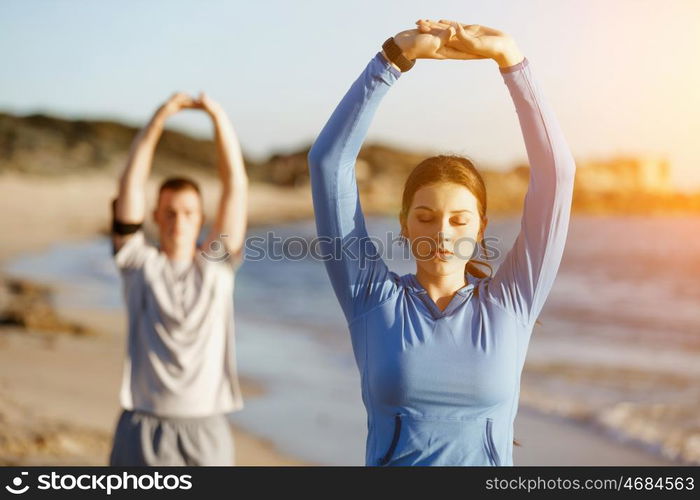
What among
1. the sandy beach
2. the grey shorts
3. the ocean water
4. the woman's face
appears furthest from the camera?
the ocean water

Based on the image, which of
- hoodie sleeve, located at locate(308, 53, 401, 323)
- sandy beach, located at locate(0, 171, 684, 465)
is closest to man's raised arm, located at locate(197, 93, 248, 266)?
hoodie sleeve, located at locate(308, 53, 401, 323)

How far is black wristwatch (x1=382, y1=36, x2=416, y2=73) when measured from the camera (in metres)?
2.05

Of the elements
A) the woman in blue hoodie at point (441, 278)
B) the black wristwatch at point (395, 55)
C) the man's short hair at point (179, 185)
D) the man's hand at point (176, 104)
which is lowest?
the woman in blue hoodie at point (441, 278)

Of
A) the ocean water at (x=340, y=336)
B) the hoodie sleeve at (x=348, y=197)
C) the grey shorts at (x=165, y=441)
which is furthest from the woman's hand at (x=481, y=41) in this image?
the grey shorts at (x=165, y=441)

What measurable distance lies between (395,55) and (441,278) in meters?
0.52

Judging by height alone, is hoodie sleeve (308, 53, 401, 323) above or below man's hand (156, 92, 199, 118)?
Answer: below

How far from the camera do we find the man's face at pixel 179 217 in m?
3.41

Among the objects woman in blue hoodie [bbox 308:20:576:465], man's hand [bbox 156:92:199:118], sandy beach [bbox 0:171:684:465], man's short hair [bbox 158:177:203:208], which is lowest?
sandy beach [bbox 0:171:684:465]

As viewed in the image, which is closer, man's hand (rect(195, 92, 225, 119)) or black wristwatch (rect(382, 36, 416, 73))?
black wristwatch (rect(382, 36, 416, 73))

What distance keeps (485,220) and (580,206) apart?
67321mm

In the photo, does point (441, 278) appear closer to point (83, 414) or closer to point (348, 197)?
point (348, 197)

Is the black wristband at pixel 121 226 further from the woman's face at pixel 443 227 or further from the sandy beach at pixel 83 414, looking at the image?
the sandy beach at pixel 83 414

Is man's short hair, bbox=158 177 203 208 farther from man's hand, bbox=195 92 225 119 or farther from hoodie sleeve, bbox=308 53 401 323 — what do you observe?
hoodie sleeve, bbox=308 53 401 323

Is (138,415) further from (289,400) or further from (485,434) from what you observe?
(289,400)
